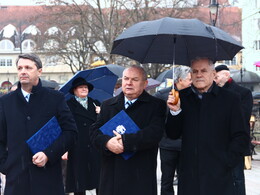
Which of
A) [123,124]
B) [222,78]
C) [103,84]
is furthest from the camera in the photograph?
[103,84]

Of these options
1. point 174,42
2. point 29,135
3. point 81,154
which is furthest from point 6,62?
point 29,135

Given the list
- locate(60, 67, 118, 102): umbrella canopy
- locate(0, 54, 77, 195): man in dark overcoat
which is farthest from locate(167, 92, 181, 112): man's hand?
locate(60, 67, 118, 102): umbrella canopy

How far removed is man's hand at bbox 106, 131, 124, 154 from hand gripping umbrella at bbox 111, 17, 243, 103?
995 millimetres

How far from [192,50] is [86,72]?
2.83 m

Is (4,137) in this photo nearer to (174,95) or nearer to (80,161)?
(174,95)

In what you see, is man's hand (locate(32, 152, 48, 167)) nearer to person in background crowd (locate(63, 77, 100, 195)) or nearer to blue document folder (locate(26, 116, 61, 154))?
blue document folder (locate(26, 116, 61, 154))

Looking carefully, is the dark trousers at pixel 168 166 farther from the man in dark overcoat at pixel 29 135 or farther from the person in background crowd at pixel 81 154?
the man in dark overcoat at pixel 29 135

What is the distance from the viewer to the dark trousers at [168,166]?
22.5 ft

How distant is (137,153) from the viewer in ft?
15.5

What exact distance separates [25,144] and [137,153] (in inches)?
40.2

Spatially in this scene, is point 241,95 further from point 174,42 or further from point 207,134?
point 207,134

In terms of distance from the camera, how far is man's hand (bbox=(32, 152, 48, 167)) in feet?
14.5

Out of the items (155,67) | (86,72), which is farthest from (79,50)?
(86,72)

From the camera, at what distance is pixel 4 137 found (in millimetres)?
4645
